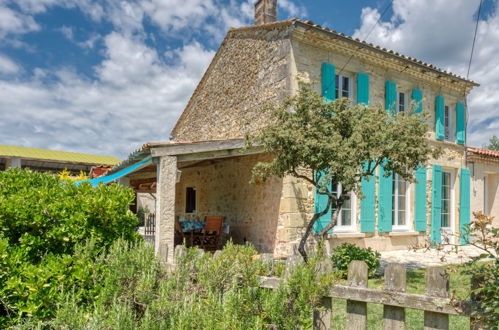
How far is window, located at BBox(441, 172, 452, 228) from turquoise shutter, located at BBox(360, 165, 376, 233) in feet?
12.6

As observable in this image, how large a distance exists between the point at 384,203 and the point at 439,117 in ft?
13.0

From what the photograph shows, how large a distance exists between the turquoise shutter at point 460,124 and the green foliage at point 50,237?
12601 mm

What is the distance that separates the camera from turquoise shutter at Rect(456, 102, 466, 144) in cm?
1293

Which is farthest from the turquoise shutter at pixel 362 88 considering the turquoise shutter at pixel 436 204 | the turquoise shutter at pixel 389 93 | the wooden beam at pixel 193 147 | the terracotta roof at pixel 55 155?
the terracotta roof at pixel 55 155

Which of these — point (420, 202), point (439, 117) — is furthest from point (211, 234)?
point (439, 117)

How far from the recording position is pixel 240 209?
35.4 feet

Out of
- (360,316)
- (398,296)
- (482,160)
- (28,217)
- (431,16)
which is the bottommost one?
(360,316)

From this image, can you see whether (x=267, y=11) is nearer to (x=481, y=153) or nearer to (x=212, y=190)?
(x=212, y=190)

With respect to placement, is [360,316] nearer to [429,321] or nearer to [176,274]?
[429,321]

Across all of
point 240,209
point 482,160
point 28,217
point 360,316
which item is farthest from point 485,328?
point 482,160

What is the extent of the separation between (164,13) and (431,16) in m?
5.37

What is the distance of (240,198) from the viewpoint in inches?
425

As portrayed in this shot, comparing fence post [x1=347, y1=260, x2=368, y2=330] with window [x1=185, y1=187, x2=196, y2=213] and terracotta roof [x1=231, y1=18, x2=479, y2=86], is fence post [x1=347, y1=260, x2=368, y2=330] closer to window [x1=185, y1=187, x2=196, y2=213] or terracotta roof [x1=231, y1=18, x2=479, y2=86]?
terracotta roof [x1=231, y1=18, x2=479, y2=86]

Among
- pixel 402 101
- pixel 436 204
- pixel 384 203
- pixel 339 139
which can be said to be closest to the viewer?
pixel 339 139
